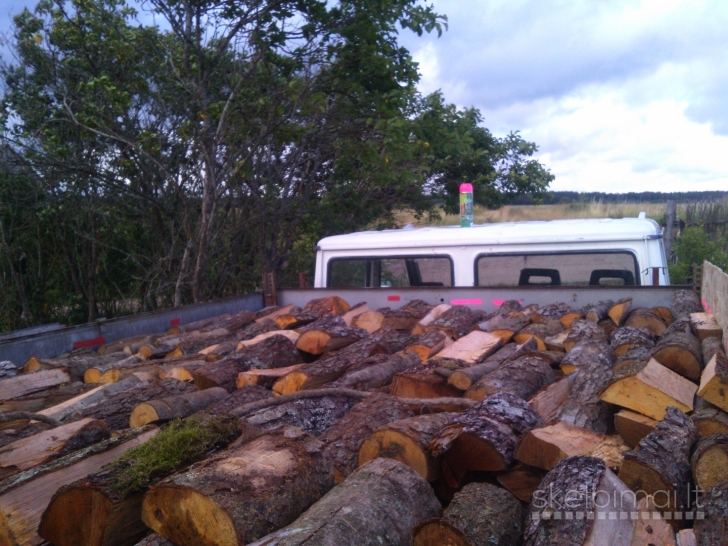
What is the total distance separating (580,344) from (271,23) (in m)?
6.46

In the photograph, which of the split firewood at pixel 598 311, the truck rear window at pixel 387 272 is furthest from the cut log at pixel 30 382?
the split firewood at pixel 598 311

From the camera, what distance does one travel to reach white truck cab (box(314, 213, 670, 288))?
18.3 ft

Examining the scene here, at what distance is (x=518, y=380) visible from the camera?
322 centimetres

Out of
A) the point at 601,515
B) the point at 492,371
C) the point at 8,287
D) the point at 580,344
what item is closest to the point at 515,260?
the point at 580,344

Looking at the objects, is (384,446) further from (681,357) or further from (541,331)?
(541,331)

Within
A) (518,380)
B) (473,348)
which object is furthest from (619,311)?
(518,380)

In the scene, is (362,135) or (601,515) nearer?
(601,515)

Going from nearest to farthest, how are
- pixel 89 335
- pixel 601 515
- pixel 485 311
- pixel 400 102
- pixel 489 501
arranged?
1. pixel 601 515
2. pixel 489 501
3. pixel 89 335
4. pixel 485 311
5. pixel 400 102

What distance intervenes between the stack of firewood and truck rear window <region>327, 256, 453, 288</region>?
2.47 meters

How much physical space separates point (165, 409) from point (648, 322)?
11.6 feet

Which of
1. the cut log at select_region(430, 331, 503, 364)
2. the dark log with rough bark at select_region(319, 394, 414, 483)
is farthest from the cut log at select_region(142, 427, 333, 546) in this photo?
the cut log at select_region(430, 331, 503, 364)

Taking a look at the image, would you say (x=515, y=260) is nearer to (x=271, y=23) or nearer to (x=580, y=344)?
(x=580, y=344)

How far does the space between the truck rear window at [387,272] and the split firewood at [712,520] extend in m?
4.71

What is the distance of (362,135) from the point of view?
940 centimetres
